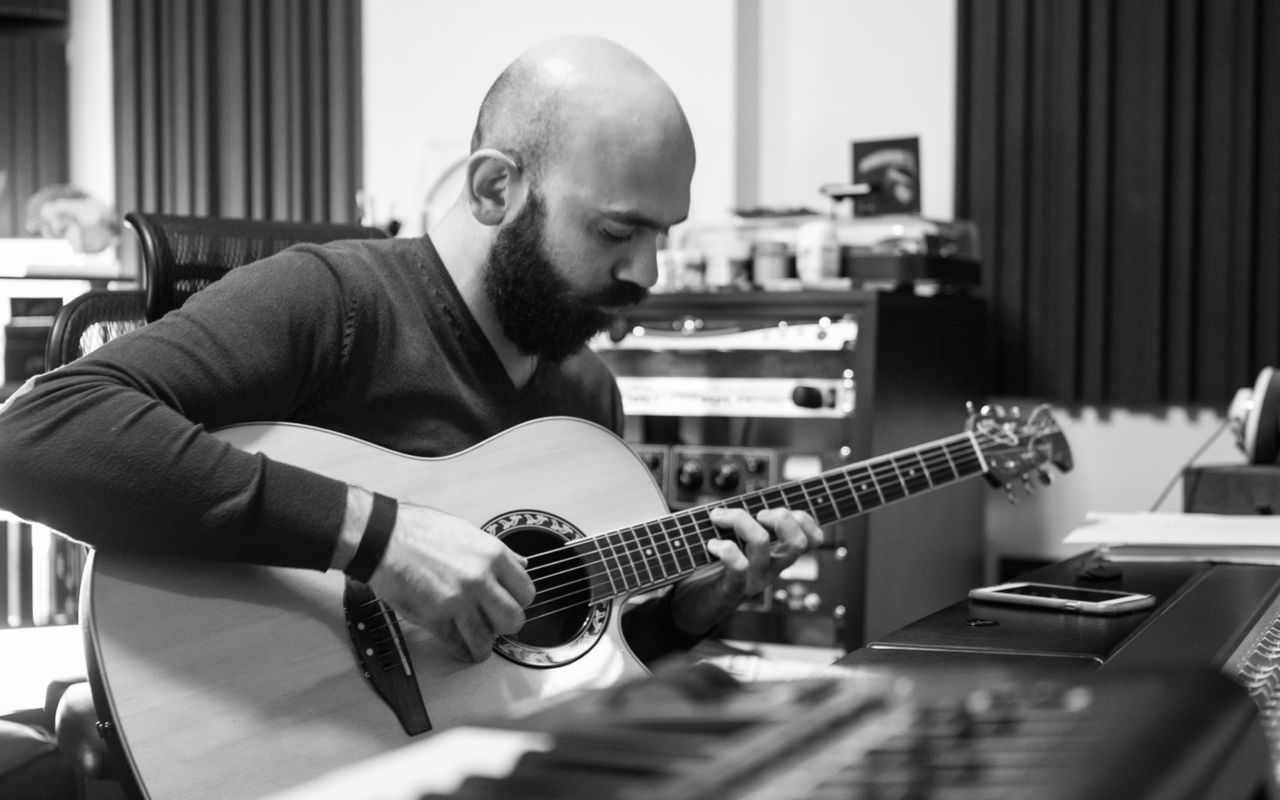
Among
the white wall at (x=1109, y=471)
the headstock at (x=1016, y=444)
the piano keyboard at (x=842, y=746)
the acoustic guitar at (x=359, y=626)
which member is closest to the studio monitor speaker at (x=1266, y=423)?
the headstock at (x=1016, y=444)

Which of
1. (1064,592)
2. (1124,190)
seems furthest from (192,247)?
(1124,190)

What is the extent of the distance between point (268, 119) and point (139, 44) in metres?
0.63

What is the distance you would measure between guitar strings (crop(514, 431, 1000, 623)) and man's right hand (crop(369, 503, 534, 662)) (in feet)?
0.37

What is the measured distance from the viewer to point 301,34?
16.3 feet

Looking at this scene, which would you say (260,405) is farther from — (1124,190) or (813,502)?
(1124,190)

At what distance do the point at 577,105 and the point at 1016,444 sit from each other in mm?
943

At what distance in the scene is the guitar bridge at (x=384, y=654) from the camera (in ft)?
4.91

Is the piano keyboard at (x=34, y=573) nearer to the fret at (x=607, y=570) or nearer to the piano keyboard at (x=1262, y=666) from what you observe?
the fret at (x=607, y=570)

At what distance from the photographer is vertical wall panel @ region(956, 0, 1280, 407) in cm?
354

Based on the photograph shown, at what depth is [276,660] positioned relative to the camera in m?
1.45

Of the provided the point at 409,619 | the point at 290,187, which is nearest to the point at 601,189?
the point at 409,619

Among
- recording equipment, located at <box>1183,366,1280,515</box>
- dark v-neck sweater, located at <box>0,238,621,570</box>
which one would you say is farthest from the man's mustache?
recording equipment, located at <box>1183,366,1280,515</box>

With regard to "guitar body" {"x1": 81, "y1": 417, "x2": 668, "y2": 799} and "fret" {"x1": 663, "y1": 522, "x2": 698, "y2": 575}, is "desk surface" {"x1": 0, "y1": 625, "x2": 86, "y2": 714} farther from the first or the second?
"fret" {"x1": 663, "y1": 522, "x2": 698, "y2": 575}

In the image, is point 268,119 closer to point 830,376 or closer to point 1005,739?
point 830,376
